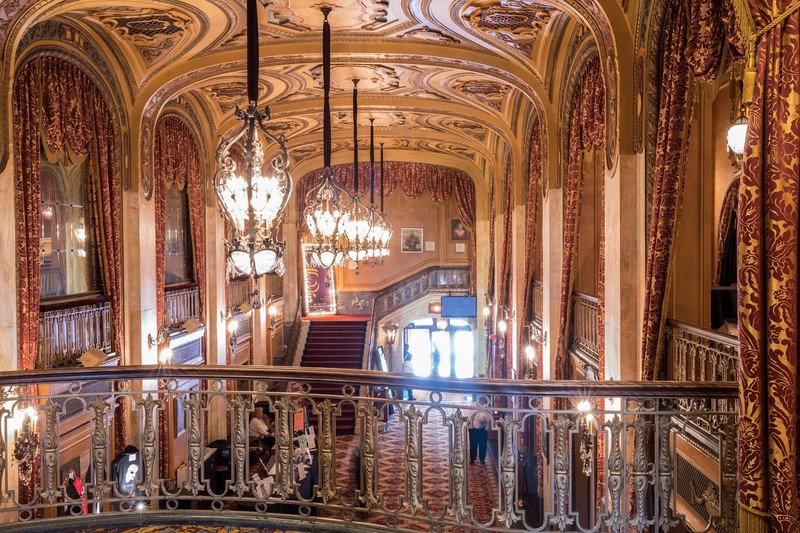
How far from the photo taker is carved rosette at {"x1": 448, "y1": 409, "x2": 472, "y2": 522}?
3.77 metres

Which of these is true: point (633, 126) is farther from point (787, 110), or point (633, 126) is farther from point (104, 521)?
point (104, 521)

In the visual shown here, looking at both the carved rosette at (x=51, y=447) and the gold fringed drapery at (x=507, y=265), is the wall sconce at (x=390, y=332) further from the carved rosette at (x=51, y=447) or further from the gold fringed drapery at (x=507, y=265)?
the carved rosette at (x=51, y=447)

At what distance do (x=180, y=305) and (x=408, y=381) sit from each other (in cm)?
878

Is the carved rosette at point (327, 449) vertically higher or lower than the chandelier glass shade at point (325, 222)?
lower

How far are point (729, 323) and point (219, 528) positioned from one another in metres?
5.97

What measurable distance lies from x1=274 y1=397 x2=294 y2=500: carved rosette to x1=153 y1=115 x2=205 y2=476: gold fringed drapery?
21.5ft

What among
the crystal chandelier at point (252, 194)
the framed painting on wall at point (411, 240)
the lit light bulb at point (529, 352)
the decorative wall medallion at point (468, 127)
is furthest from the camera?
the framed painting on wall at point (411, 240)

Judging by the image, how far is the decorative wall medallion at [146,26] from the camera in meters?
7.62

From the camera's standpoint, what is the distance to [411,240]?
22.7m

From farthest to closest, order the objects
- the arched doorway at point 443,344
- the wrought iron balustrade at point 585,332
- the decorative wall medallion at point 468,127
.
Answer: the arched doorway at point 443,344
the decorative wall medallion at point 468,127
the wrought iron balustrade at point 585,332

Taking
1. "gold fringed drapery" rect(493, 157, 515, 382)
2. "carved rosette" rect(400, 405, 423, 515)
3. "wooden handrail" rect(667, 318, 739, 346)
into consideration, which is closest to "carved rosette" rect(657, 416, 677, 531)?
"wooden handrail" rect(667, 318, 739, 346)

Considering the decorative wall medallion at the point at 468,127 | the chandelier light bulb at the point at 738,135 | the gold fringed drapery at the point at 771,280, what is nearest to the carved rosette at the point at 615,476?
the gold fringed drapery at the point at 771,280

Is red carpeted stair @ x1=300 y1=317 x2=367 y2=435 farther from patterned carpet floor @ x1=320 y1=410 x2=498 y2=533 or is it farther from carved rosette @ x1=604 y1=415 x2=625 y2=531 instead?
carved rosette @ x1=604 y1=415 x2=625 y2=531

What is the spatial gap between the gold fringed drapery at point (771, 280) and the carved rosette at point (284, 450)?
7.92ft
